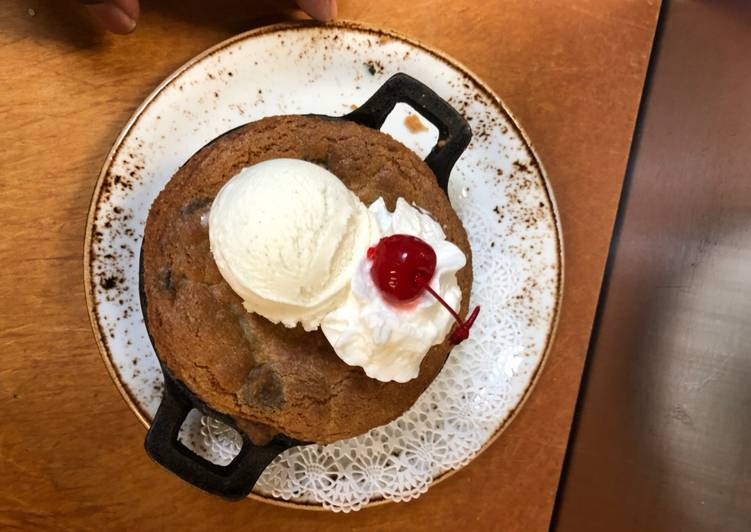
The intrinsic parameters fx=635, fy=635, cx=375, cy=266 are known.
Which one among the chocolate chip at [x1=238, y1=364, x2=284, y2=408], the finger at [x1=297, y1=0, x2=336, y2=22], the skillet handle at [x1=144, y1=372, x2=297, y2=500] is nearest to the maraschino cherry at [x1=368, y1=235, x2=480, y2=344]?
the chocolate chip at [x1=238, y1=364, x2=284, y2=408]

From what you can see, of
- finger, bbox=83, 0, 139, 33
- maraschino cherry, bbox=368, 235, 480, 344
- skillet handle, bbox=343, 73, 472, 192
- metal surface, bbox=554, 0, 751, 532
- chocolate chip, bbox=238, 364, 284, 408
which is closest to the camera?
maraschino cherry, bbox=368, 235, 480, 344

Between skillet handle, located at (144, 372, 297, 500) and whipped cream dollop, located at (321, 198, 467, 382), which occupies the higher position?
whipped cream dollop, located at (321, 198, 467, 382)

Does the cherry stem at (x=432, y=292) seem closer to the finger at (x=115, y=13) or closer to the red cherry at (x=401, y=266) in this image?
the red cherry at (x=401, y=266)

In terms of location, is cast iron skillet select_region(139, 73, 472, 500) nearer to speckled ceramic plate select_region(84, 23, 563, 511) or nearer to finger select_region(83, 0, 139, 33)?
speckled ceramic plate select_region(84, 23, 563, 511)

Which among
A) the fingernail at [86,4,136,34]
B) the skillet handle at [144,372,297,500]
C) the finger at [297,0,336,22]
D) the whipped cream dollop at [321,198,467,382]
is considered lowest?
the skillet handle at [144,372,297,500]

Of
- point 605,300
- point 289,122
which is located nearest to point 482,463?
point 605,300

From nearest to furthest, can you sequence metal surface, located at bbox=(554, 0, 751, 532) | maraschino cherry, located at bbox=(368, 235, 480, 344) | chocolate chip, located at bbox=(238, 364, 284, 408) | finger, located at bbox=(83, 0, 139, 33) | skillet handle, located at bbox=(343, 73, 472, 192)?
maraschino cherry, located at bbox=(368, 235, 480, 344) → chocolate chip, located at bbox=(238, 364, 284, 408) → skillet handle, located at bbox=(343, 73, 472, 192) → finger, located at bbox=(83, 0, 139, 33) → metal surface, located at bbox=(554, 0, 751, 532)

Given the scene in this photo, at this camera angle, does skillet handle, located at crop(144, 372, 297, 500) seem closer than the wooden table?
Yes
